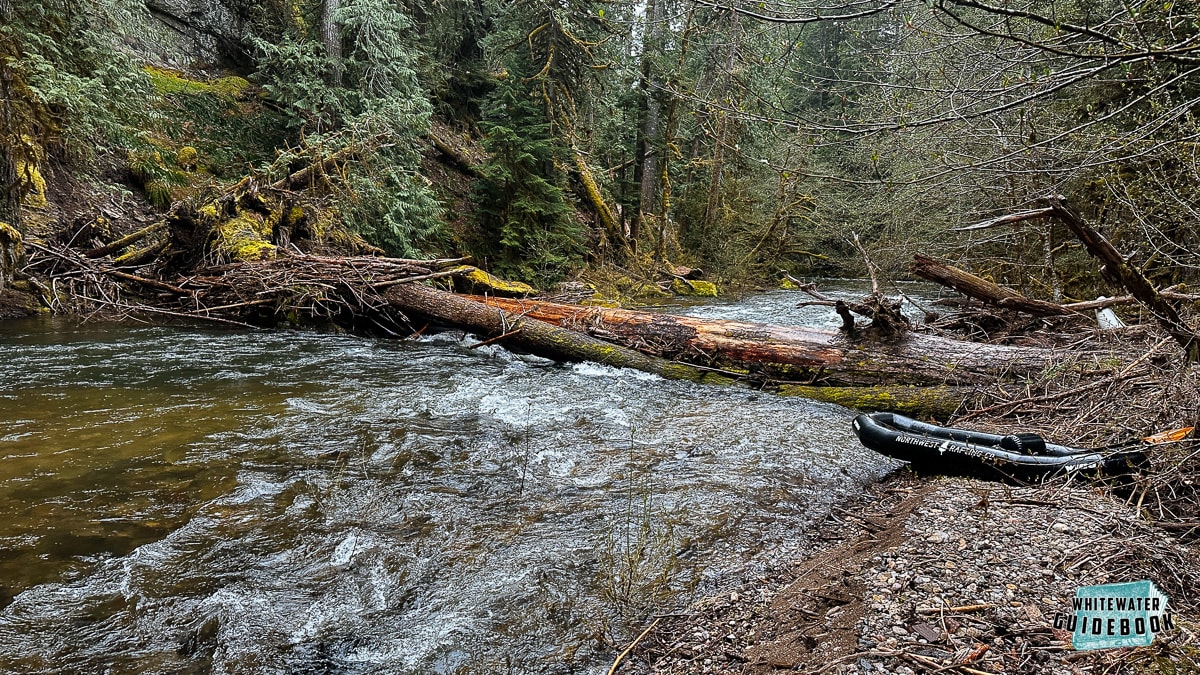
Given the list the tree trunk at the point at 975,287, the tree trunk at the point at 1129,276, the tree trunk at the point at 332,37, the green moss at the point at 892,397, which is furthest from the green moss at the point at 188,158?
the tree trunk at the point at 1129,276

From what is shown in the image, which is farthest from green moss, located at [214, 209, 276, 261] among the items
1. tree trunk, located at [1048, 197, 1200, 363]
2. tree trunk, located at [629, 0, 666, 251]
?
tree trunk, located at [629, 0, 666, 251]

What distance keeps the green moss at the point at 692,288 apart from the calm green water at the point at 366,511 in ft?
38.7

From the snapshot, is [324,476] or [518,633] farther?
[324,476]

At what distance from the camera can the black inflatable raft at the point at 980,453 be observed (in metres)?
3.49

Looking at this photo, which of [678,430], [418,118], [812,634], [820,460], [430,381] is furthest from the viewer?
[418,118]

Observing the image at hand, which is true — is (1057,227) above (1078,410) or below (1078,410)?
above

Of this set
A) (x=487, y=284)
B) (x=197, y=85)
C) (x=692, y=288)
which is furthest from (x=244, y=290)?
(x=692, y=288)

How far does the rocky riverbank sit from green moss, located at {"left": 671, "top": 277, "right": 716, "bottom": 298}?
49.5 feet

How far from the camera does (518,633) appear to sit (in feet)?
8.90

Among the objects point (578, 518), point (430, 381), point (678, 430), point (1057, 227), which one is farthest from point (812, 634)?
point (1057, 227)

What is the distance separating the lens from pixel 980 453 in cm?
390

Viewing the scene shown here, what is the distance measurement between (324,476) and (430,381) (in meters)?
2.80

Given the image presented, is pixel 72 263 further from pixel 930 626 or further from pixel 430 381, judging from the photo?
pixel 930 626

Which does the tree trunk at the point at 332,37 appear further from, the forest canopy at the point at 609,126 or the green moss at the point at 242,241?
the green moss at the point at 242,241
